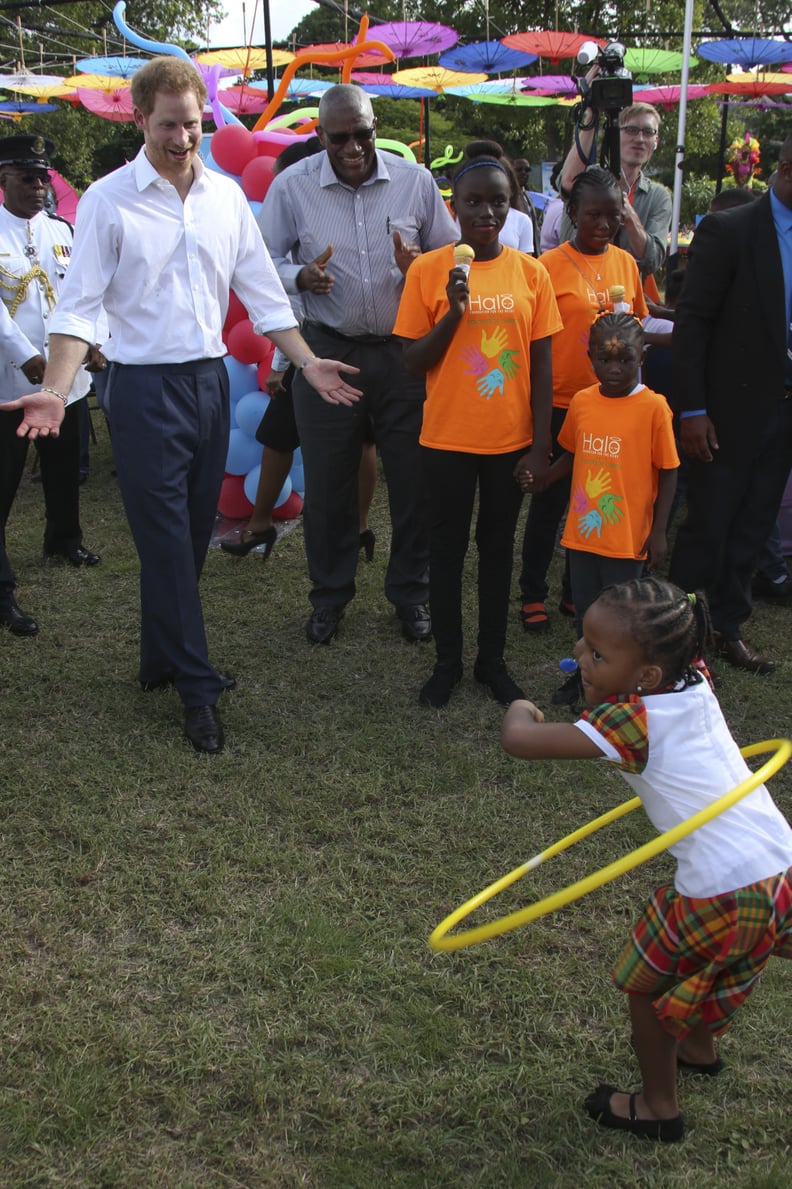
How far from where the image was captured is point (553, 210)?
6.21m

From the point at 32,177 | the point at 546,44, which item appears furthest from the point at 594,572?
the point at 546,44

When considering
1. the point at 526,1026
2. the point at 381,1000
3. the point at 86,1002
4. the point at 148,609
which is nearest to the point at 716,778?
the point at 526,1026

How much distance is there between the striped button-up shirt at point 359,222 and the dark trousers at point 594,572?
4.73 ft

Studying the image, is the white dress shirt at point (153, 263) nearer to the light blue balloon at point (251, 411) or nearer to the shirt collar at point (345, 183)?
the shirt collar at point (345, 183)

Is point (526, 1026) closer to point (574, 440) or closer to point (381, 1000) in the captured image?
point (381, 1000)

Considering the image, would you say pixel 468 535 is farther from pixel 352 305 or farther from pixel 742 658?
pixel 742 658

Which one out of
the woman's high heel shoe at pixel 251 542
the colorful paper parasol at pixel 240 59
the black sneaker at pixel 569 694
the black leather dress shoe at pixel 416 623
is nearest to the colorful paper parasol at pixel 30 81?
the colorful paper parasol at pixel 240 59

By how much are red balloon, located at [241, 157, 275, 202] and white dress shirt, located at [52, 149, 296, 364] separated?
7.87 feet

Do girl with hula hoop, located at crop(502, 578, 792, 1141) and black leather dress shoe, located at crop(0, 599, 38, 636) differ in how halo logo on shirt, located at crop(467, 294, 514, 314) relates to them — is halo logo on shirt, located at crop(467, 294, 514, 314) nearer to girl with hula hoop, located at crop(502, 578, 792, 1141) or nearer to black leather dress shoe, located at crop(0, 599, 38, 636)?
girl with hula hoop, located at crop(502, 578, 792, 1141)

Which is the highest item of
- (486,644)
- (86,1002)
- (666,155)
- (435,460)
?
(666,155)

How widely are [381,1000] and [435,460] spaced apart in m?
2.13

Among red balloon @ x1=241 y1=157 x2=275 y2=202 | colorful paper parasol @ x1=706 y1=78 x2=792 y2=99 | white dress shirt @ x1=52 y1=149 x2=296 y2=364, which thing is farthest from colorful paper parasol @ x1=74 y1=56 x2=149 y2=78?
white dress shirt @ x1=52 y1=149 x2=296 y2=364

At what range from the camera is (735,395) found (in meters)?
4.32

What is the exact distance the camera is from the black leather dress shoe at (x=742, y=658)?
4566 millimetres
